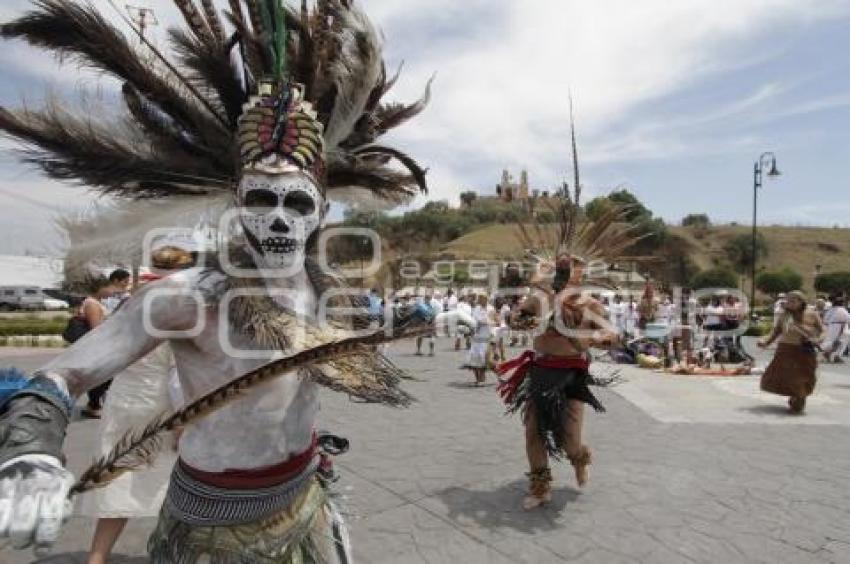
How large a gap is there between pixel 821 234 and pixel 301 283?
93091 mm

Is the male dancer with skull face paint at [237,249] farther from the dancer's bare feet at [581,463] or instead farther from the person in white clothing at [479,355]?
the person in white clothing at [479,355]

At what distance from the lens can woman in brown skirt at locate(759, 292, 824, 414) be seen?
8086mm

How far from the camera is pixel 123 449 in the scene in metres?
1.44

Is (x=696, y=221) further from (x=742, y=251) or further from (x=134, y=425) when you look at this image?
(x=134, y=425)

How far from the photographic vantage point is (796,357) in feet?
27.1

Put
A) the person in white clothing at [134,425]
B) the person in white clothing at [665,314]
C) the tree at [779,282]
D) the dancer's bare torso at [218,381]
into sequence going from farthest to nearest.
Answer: the tree at [779,282]
the person in white clothing at [665,314]
the person in white clothing at [134,425]
the dancer's bare torso at [218,381]

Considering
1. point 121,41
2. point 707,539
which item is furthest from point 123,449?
point 707,539

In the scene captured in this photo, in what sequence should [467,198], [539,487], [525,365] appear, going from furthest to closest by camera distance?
[467,198], [525,365], [539,487]

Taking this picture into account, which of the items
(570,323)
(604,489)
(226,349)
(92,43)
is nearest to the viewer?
(226,349)

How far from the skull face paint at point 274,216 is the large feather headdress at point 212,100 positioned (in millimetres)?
74

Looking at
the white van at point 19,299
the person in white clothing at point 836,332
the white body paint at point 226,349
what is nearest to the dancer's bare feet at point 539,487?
the white body paint at point 226,349

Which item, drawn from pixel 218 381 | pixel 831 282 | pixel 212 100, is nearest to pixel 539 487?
pixel 218 381

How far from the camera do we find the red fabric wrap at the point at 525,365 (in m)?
4.72

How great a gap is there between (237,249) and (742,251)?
3025 inches
